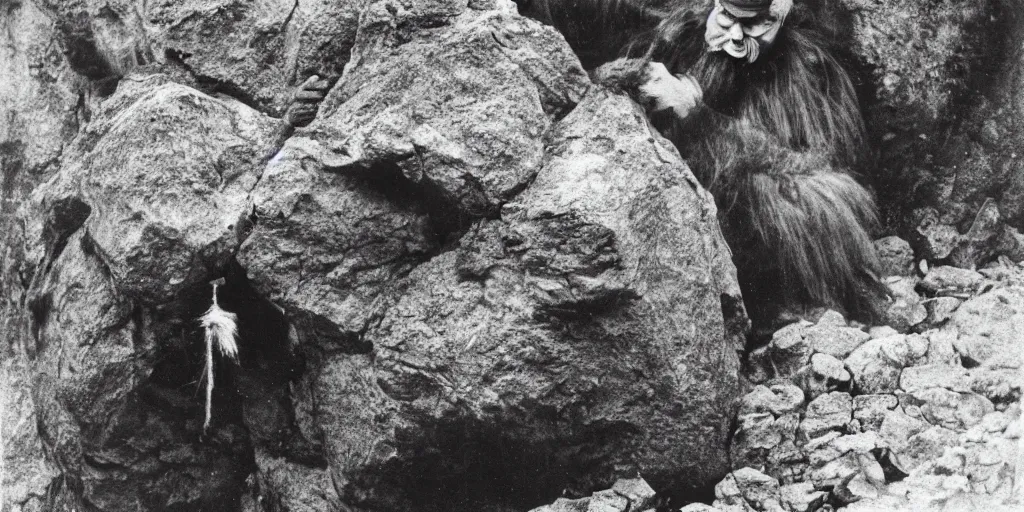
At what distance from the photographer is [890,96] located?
285 cm

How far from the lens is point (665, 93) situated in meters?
2.56

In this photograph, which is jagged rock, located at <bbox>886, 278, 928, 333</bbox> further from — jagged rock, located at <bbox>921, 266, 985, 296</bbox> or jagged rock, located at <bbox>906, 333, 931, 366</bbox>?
jagged rock, located at <bbox>906, 333, 931, 366</bbox>

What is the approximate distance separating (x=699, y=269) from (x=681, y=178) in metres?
0.22

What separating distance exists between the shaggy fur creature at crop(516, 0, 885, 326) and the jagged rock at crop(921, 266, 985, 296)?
0.18 metres

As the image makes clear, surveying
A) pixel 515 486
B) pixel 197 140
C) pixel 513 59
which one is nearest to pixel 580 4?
pixel 513 59

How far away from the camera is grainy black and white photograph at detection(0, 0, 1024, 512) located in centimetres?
216

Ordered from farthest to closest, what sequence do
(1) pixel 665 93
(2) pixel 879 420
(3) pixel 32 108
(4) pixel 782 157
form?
1. (3) pixel 32 108
2. (4) pixel 782 157
3. (1) pixel 665 93
4. (2) pixel 879 420

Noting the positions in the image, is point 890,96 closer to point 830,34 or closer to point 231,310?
point 830,34

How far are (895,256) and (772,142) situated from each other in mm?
509

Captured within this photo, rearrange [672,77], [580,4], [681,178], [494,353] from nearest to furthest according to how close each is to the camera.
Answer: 1. [494,353]
2. [681,178]
3. [672,77]
4. [580,4]

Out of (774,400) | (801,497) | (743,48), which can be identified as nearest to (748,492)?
(801,497)

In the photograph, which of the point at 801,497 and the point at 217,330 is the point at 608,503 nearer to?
the point at 801,497

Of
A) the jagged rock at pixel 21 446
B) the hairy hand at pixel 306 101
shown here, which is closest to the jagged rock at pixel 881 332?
the hairy hand at pixel 306 101

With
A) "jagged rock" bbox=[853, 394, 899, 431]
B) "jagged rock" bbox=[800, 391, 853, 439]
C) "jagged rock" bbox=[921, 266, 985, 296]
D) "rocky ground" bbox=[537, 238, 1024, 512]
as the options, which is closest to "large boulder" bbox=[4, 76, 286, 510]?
"rocky ground" bbox=[537, 238, 1024, 512]
